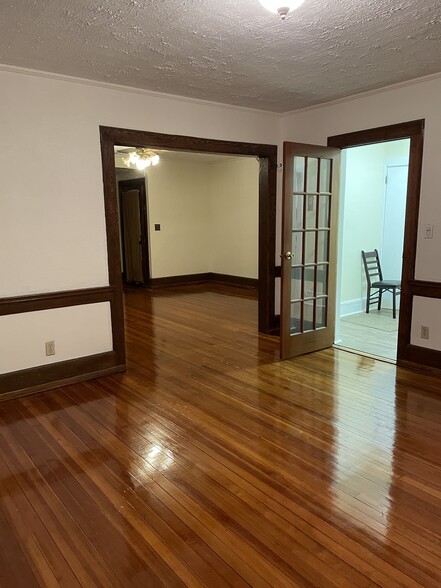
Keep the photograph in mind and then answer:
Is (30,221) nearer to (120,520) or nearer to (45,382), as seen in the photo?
(45,382)

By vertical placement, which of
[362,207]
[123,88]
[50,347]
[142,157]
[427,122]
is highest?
[123,88]

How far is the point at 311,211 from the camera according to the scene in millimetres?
4195

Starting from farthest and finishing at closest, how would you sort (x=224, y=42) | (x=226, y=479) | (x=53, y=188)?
(x=53, y=188), (x=224, y=42), (x=226, y=479)

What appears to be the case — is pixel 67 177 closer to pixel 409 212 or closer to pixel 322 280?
pixel 322 280

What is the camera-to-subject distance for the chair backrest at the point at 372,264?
6042mm

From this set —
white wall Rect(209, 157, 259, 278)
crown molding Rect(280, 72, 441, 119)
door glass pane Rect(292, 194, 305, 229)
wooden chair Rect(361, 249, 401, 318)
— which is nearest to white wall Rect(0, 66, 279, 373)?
door glass pane Rect(292, 194, 305, 229)

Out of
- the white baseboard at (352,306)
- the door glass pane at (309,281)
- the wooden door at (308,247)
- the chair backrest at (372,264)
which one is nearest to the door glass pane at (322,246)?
the wooden door at (308,247)

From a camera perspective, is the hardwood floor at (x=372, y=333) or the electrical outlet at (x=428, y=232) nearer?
the electrical outlet at (x=428, y=232)

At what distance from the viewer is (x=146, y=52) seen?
9.32ft

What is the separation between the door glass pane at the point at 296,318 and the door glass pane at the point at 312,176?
113cm

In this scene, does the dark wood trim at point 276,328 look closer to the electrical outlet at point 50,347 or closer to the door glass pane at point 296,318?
the door glass pane at point 296,318

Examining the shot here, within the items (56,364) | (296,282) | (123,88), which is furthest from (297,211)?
(56,364)

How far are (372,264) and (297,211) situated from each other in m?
2.59

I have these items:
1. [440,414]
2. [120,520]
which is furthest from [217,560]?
[440,414]
